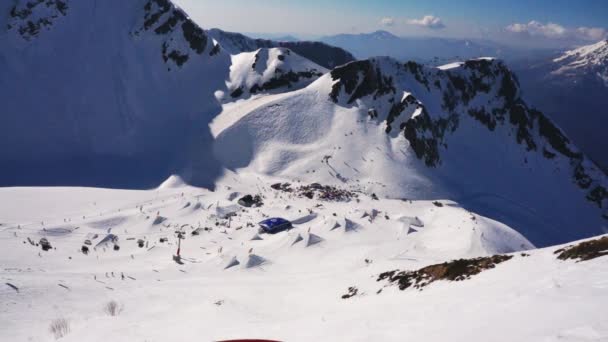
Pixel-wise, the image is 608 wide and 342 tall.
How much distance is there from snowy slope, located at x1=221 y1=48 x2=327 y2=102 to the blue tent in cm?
4411

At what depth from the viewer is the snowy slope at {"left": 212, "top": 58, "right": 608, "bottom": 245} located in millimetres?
57812

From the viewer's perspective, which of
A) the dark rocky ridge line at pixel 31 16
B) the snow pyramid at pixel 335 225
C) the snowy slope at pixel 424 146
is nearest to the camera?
the snow pyramid at pixel 335 225

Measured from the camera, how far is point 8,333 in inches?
486

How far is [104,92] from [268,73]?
29.5 m

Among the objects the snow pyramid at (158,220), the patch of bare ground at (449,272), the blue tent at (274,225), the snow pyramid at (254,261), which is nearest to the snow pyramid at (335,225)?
the blue tent at (274,225)

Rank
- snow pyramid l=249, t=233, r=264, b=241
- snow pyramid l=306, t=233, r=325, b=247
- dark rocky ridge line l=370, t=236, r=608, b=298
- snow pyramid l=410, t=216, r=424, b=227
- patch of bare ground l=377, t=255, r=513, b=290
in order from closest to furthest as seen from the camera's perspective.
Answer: dark rocky ridge line l=370, t=236, r=608, b=298
patch of bare ground l=377, t=255, r=513, b=290
snow pyramid l=306, t=233, r=325, b=247
snow pyramid l=249, t=233, r=264, b=241
snow pyramid l=410, t=216, r=424, b=227

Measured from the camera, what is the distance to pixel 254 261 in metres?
24.2

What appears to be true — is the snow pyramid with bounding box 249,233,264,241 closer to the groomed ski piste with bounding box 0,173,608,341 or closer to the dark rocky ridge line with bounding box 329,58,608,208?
the groomed ski piste with bounding box 0,173,608,341

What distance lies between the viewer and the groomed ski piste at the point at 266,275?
910 centimetres

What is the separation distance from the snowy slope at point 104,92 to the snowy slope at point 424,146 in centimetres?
947

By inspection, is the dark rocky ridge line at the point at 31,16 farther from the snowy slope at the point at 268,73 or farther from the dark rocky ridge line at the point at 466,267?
the dark rocky ridge line at the point at 466,267

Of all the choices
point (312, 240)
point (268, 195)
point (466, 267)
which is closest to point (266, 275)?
point (312, 240)

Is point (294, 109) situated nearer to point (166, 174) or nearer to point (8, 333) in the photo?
point (166, 174)

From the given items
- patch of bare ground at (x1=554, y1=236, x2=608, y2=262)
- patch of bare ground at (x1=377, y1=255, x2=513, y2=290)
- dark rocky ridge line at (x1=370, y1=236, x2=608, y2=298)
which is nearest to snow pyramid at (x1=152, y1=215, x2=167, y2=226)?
dark rocky ridge line at (x1=370, y1=236, x2=608, y2=298)
